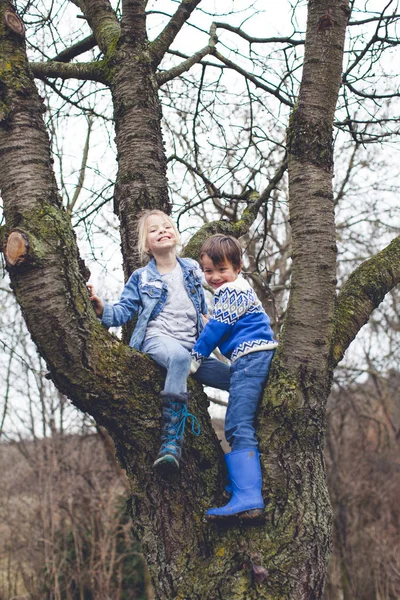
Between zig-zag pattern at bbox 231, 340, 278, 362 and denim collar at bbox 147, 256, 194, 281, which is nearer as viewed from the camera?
zig-zag pattern at bbox 231, 340, 278, 362

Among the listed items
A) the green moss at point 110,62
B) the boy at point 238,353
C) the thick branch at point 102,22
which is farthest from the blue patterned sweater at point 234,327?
the thick branch at point 102,22

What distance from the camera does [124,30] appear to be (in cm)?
339

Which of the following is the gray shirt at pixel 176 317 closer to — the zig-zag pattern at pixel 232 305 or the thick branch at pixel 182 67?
the zig-zag pattern at pixel 232 305

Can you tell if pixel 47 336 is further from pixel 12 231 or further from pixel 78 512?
pixel 78 512

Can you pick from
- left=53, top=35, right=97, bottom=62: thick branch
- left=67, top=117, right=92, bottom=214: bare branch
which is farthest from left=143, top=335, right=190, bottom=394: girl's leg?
left=67, top=117, right=92, bottom=214: bare branch

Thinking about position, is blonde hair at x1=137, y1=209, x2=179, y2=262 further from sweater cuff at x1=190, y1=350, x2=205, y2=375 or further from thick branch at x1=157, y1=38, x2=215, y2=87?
thick branch at x1=157, y1=38, x2=215, y2=87

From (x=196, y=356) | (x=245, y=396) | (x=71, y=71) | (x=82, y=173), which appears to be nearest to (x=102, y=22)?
(x=71, y=71)

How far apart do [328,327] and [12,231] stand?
1.28m

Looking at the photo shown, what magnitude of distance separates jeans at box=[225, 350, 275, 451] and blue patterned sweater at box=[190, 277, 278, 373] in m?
0.05

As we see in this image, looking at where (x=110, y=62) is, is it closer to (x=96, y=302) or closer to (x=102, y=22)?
(x=102, y=22)

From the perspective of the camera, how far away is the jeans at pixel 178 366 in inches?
93.4

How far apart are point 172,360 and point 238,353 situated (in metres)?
0.32

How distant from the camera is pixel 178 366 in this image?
240 centimetres

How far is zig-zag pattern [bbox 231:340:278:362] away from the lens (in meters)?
2.55
